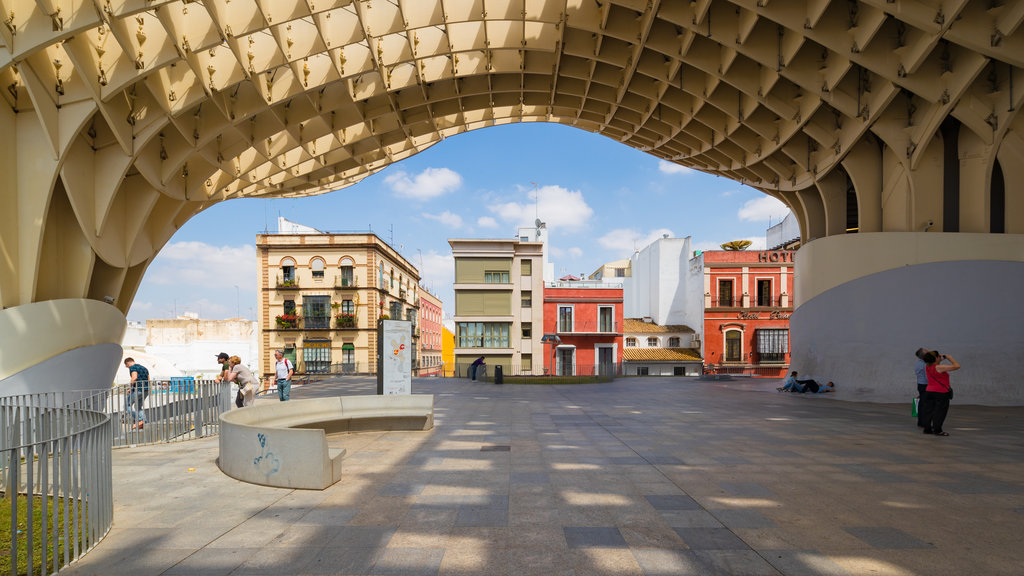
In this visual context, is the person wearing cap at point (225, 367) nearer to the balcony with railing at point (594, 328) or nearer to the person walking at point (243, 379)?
the person walking at point (243, 379)

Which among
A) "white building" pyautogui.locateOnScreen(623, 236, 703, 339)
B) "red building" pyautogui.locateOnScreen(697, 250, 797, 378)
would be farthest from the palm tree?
"red building" pyautogui.locateOnScreen(697, 250, 797, 378)

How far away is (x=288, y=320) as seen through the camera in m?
45.9

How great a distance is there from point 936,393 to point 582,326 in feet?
118

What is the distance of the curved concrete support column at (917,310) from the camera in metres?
16.5

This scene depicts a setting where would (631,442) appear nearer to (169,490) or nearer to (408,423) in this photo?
(408,423)

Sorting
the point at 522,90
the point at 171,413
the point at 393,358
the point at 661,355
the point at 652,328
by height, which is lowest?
the point at 661,355

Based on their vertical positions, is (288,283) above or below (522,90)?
below

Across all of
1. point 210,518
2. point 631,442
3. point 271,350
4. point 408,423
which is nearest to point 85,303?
point 408,423

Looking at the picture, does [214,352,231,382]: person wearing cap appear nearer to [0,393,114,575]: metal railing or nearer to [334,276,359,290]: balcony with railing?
[0,393,114,575]: metal railing

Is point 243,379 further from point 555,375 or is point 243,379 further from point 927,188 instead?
point 555,375

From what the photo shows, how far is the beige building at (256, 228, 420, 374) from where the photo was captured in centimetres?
4600

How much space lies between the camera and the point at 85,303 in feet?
53.2

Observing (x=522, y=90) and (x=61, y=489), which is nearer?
(x=61, y=489)

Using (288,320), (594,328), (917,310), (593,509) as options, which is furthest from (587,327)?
(593,509)
